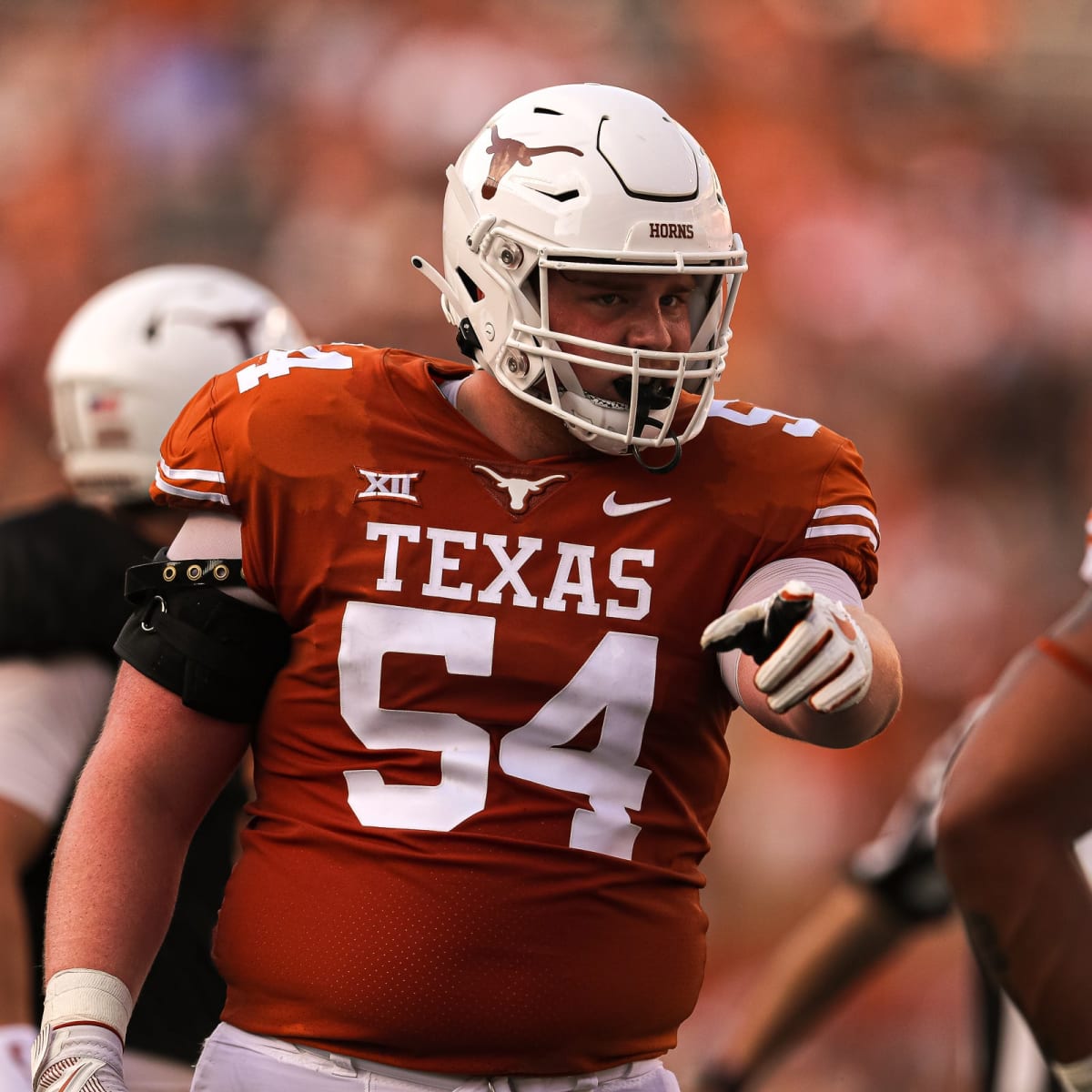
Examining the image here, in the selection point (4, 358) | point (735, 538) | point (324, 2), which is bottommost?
point (4, 358)

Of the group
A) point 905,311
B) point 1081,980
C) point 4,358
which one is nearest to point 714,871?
point 905,311

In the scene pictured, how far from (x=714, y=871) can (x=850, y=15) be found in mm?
3933

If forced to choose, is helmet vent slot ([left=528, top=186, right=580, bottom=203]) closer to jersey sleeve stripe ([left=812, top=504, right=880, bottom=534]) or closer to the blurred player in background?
jersey sleeve stripe ([left=812, top=504, right=880, bottom=534])

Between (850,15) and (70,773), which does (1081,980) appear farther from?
(850,15)

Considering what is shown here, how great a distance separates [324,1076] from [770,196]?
612cm

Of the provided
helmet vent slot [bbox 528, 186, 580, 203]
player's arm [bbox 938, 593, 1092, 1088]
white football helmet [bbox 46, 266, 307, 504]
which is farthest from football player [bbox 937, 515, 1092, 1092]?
white football helmet [bbox 46, 266, 307, 504]

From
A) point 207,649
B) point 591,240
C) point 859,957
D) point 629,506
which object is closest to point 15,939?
point 207,649

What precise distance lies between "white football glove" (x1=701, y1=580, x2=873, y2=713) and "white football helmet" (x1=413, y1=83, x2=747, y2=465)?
1.24 feet

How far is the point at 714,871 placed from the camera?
6.47 meters

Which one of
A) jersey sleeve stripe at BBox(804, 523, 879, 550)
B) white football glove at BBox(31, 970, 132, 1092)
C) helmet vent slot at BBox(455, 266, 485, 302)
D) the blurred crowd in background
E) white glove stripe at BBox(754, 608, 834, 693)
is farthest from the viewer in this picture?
the blurred crowd in background

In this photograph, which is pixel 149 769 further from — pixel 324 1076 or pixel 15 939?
pixel 15 939

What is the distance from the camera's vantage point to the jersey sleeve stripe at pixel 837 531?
5.95ft

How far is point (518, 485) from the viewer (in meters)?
1.85

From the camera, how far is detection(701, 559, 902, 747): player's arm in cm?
148
